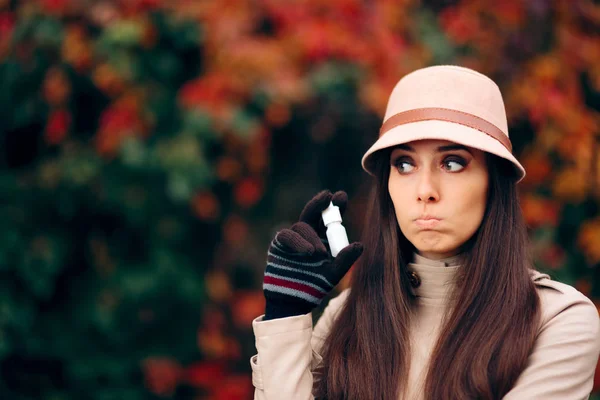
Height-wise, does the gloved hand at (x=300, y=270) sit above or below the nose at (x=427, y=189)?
below

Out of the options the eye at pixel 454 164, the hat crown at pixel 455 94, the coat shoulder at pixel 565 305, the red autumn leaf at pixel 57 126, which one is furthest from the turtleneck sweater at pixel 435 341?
the red autumn leaf at pixel 57 126

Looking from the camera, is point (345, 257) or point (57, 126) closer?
point (345, 257)

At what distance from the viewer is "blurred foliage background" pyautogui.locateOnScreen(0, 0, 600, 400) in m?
3.90

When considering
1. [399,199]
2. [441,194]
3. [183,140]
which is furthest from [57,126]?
[441,194]

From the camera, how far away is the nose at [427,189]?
1826 mm

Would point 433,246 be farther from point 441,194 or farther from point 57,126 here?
point 57,126

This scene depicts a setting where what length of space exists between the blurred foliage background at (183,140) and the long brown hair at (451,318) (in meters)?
1.95

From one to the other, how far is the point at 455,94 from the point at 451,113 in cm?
6

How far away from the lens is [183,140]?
394cm

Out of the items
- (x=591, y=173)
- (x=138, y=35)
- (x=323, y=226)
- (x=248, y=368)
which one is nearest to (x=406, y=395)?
(x=323, y=226)

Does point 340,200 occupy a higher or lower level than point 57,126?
lower

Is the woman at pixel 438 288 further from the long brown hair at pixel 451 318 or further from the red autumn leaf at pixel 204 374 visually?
the red autumn leaf at pixel 204 374

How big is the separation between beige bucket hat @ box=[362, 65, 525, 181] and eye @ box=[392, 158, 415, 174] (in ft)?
0.22

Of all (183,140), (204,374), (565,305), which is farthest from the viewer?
(204,374)
